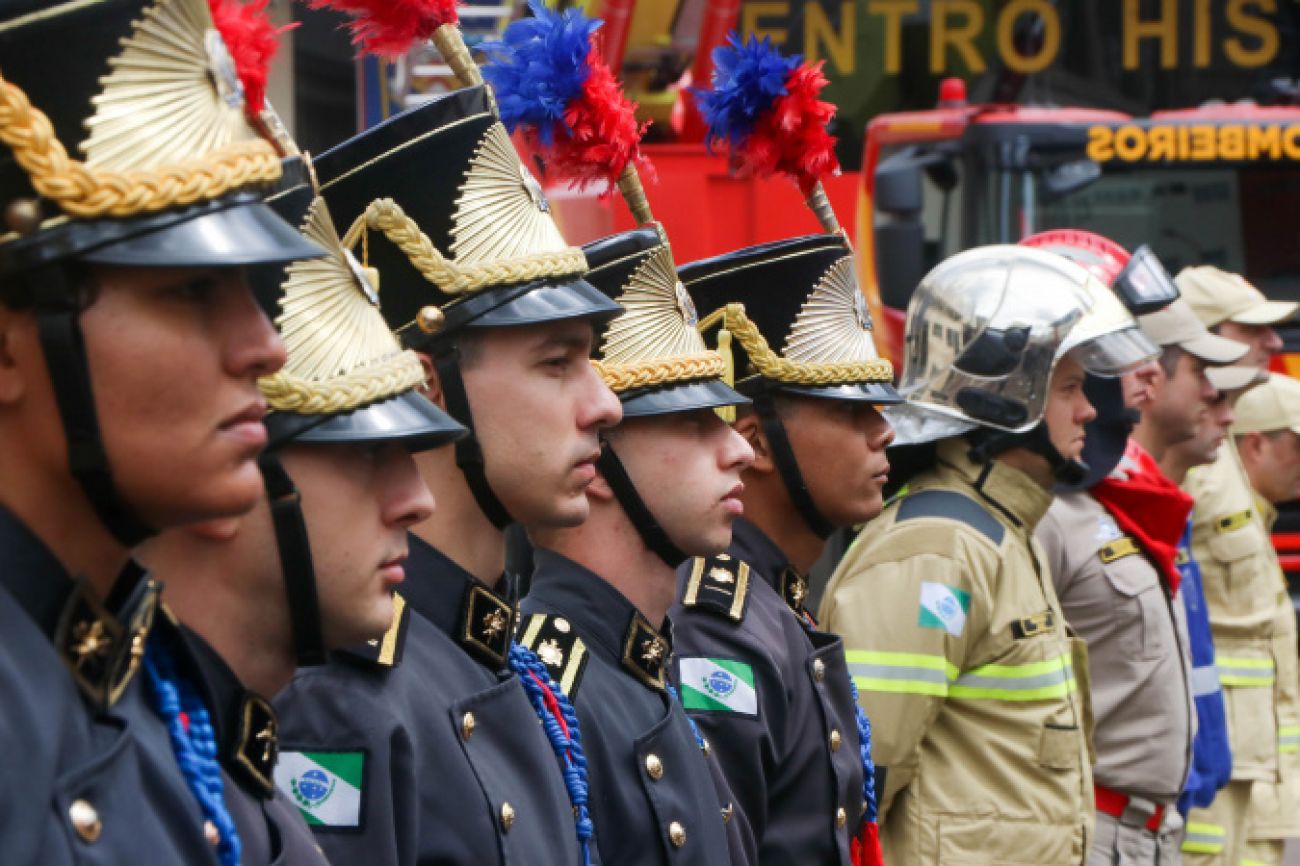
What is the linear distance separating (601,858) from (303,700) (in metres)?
0.80

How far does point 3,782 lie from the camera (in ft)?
6.31

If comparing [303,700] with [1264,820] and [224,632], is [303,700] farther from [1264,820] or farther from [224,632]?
[1264,820]

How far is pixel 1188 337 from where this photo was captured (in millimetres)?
7598

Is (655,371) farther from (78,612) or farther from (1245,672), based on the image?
(1245,672)

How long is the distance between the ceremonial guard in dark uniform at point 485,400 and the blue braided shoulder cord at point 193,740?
622mm

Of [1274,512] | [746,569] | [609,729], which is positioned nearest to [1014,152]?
[1274,512]

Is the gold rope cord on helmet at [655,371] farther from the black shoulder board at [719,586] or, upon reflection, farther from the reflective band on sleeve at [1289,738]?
the reflective band on sleeve at [1289,738]

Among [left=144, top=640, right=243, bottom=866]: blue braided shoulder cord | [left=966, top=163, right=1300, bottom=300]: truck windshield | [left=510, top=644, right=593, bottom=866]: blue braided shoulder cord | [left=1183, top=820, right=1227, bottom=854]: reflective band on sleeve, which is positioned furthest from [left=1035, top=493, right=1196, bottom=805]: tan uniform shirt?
[left=966, top=163, right=1300, bottom=300]: truck windshield

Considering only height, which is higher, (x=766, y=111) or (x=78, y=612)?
(x=78, y=612)

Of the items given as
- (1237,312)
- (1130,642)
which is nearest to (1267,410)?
(1237,312)

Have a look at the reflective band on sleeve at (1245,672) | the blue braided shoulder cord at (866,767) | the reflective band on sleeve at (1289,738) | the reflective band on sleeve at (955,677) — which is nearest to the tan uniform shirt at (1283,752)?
the reflective band on sleeve at (1289,738)

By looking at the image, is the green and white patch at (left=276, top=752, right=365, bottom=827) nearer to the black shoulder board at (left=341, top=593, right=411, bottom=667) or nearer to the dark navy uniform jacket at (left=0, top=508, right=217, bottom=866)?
the black shoulder board at (left=341, top=593, right=411, bottom=667)

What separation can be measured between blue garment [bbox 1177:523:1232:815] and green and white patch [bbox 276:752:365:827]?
425 cm

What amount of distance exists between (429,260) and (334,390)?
0.61m
